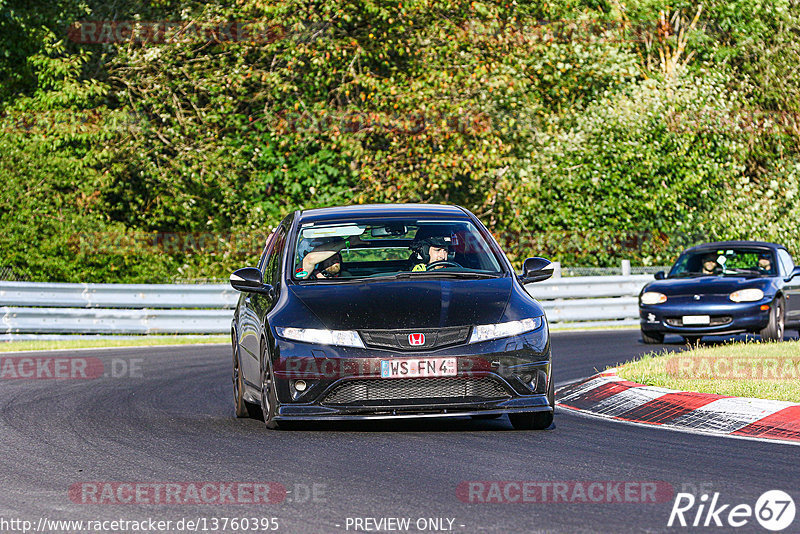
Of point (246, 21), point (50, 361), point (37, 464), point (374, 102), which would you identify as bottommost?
point (50, 361)

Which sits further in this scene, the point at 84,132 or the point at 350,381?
the point at 84,132

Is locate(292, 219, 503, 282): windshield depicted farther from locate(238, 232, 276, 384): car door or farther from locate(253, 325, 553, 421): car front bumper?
locate(253, 325, 553, 421): car front bumper

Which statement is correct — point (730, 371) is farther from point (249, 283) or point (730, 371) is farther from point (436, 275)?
point (249, 283)

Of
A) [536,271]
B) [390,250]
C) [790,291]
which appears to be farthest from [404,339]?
[790,291]

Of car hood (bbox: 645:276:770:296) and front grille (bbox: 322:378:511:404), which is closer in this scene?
front grille (bbox: 322:378:511:404)

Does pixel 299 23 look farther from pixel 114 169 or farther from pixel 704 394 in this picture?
pixel 704 394

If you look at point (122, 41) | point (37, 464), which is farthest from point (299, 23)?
point (37, 464)

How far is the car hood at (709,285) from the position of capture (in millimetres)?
18016

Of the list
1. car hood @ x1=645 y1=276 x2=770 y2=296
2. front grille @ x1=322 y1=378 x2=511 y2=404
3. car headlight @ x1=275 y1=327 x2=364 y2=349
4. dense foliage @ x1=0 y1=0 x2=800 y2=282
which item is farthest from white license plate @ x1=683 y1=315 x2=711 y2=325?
dense foliage @ x1=0 y1=0 x2=800 y2=282

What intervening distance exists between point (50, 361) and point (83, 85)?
1363cm

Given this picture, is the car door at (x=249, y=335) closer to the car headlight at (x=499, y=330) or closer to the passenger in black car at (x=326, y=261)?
the passenger in black car at (x=326, y=261)

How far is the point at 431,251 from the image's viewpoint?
10281mm

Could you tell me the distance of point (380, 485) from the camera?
699cm

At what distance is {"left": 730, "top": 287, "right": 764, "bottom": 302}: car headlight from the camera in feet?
58.6
